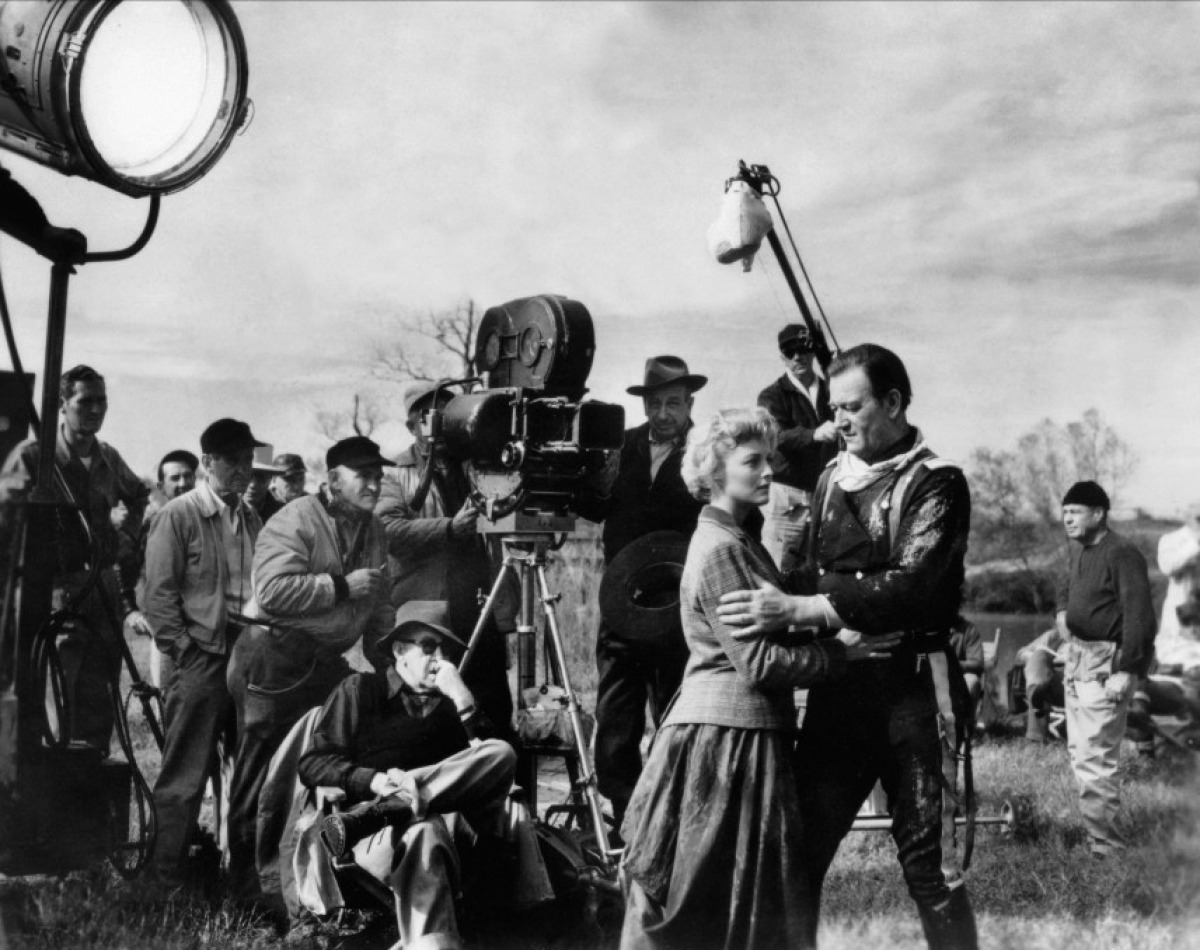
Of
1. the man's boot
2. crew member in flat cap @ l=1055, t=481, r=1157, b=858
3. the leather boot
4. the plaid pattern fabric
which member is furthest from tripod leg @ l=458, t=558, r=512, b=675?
crew member in flat cap @ l=1055, t=481, r=1157, b=858

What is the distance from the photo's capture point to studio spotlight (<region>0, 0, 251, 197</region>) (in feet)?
5.47

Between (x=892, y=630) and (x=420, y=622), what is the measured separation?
139 centimetres

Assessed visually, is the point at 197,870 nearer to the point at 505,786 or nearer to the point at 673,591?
the point at 505,786

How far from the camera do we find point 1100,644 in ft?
16.3

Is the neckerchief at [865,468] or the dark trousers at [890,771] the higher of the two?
the neckerchief at [865,468]

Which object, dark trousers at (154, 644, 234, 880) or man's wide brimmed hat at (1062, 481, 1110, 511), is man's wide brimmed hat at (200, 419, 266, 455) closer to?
dark trousers at (154, 644, 234, 880)

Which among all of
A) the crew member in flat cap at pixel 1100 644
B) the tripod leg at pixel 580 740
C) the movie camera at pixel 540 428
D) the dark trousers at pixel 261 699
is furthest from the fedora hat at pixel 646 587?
the crew member in flat cap at pixel 1100 644

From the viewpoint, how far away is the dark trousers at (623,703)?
12.9 ft

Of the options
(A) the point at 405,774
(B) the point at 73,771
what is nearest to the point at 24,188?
(B) the point at 73,771

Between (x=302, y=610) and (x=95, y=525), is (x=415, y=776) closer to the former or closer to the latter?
(x=302, y=610)

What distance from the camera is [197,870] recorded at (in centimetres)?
377

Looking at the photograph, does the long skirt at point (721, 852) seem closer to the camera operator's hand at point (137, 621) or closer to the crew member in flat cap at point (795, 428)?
the crew member in flat cap at point (795, 428)

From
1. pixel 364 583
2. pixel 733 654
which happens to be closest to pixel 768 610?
pixel 733 654

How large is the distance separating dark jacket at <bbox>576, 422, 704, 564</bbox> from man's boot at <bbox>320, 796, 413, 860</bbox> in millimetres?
1411
